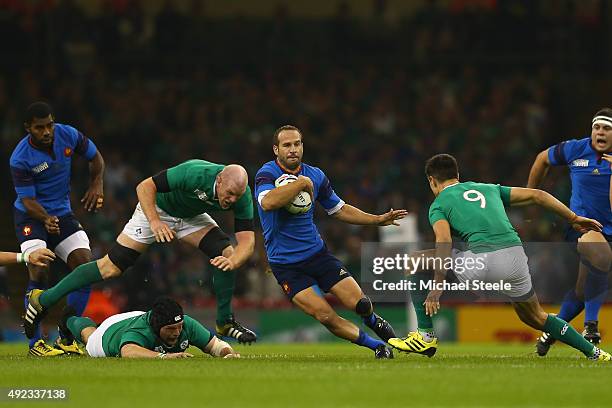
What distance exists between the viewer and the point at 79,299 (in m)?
12.9

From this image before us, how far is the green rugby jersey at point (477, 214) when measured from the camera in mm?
10836

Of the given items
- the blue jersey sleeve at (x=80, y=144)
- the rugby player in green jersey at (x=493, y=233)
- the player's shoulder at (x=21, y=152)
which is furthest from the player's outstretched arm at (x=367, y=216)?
the player's shoulder at (x=21, y=152)

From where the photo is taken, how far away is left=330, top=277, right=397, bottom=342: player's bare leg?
37.0 feet

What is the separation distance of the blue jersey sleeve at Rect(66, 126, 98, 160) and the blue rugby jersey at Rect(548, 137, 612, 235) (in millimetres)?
5015

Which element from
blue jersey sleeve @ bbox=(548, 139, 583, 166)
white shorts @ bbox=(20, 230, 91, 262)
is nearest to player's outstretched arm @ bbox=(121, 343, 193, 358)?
white shorts @ bbox=(20, 230, 91, 262)

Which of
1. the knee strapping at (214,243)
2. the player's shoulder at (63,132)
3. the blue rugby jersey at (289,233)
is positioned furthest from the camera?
the player's shoulder at (63,132)

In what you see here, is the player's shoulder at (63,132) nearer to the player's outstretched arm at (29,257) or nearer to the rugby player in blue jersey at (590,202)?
the player's outstretched arm at (29,257)

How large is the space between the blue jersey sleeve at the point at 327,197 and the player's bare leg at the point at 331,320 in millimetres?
943

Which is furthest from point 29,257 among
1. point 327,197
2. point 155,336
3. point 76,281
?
point 327,197

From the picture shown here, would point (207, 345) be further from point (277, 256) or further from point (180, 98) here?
point (180, 98)

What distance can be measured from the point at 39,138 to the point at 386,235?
8.77 metres

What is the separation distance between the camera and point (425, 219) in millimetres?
20578

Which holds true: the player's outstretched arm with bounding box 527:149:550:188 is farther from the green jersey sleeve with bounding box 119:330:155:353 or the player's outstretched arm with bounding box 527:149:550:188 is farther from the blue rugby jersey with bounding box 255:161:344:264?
the green jersey sleeve with bounding box 119:330:155:353

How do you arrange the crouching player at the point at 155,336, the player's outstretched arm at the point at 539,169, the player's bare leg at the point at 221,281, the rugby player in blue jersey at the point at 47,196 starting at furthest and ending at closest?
the player's outstretched arm at the point at 539,169 → the rugby player in blue jersey at the point at 47,196 → the player's bare leg at the point at 221,281 → the crouching player at the point at 155,336
